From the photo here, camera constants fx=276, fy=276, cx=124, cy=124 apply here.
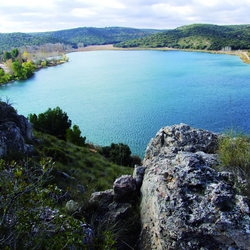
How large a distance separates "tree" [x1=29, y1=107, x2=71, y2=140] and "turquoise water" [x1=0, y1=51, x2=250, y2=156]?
425 centimetres

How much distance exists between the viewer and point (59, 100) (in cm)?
4350

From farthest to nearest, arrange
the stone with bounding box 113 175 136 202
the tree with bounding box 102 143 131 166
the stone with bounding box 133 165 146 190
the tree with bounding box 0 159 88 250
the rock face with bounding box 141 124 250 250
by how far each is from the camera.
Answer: the tree with bounding box 102 143 131 166 < the stone with bounding box 133 165 146 190 < the stone with bounding box 113 175 136 202 < the rock face with bounding box 141 124 250 250 < the tree with bounding box 0 159 88 250

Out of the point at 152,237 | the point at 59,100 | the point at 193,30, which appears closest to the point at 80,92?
the point at 59,100

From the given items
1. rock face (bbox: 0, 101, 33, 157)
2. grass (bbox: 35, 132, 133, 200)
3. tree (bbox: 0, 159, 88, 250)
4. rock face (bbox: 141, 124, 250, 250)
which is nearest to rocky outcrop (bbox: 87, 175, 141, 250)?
rock face (bbox: 141, 124, 250, 250)

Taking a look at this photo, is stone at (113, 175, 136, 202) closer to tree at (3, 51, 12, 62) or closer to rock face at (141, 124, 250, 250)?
rock face at (141, 124, 250, 250)

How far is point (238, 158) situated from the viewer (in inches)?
203

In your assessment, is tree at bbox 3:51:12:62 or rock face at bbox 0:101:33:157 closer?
rock face at bbox 0:101:33:157

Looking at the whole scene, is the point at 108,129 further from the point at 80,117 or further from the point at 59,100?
the point at 59,100

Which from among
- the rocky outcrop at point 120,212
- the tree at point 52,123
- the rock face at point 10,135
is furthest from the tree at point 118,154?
the rocky outcrop at point 120,212

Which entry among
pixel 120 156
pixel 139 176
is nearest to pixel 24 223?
pixel 139 176

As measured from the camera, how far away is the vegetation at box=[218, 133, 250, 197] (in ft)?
15.1

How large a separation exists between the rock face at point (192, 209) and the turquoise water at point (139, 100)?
47.6 ft

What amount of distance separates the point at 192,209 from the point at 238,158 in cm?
163

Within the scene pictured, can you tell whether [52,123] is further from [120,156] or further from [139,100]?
[139,100]
